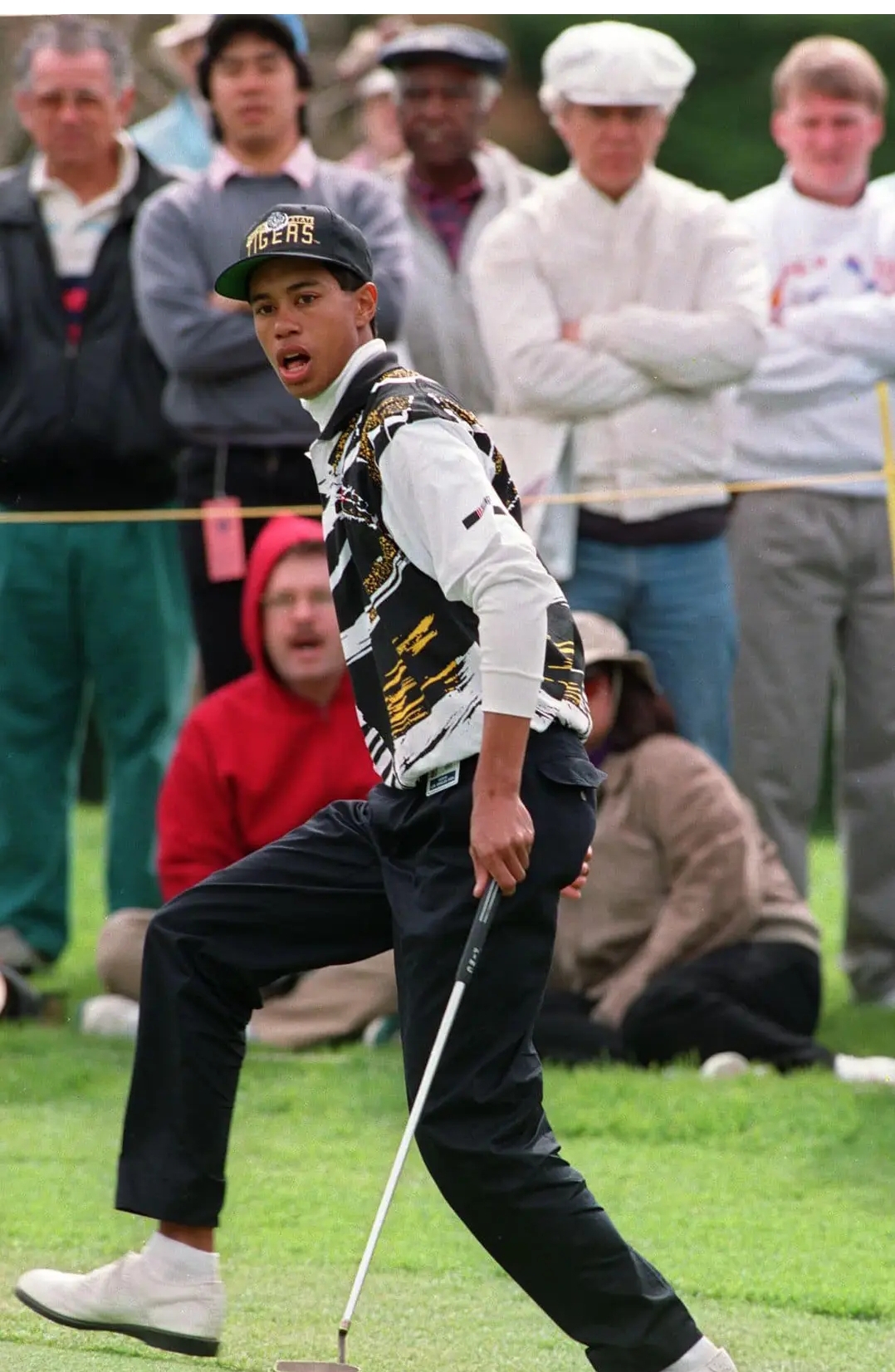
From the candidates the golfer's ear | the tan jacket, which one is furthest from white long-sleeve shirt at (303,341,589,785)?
the tan jacket

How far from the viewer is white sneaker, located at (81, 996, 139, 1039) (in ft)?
20.9

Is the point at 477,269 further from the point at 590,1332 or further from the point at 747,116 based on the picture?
the point at 747,116

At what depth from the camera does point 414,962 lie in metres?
3.64

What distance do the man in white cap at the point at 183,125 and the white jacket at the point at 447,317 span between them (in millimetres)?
1260

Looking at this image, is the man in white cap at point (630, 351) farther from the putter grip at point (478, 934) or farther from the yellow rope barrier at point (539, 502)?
the putter grip at point (478, 934)

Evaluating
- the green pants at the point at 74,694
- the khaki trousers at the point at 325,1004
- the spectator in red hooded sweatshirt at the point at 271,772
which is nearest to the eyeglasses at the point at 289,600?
the spectator in red hooded sweatshirt at the point at 271,772

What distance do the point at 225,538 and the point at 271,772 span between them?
0.66 metres

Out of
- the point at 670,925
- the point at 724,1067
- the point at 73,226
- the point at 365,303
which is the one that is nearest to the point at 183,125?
the point at 73,226

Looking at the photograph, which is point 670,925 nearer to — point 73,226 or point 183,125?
point 73,226

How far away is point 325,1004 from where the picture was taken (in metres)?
6.33

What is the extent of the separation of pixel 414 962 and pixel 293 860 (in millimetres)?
318

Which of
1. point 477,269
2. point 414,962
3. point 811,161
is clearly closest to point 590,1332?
point 414,962

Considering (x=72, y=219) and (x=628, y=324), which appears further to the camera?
(x=72, y=219)

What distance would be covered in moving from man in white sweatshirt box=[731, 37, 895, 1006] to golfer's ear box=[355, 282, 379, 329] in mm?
3195
